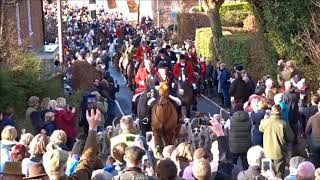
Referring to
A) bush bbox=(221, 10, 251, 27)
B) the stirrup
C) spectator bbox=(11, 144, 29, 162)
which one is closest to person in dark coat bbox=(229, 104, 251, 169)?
the stirrup

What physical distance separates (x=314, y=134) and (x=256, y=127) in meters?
1.08

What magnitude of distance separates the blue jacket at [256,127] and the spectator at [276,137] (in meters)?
0.88

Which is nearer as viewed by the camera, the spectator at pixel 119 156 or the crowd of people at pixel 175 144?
the crowd of people at pixel 175 144

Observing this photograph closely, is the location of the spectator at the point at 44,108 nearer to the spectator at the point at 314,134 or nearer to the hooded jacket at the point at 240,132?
the hooded jacket at the point at 240,132

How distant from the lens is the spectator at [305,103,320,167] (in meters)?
13.2

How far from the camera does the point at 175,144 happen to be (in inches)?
587

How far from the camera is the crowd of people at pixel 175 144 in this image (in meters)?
8.50

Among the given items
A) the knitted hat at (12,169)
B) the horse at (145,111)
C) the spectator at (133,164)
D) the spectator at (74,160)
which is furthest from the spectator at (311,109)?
the spectator at (133,164)

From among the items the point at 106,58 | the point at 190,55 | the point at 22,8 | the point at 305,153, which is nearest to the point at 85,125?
the point at 305,153

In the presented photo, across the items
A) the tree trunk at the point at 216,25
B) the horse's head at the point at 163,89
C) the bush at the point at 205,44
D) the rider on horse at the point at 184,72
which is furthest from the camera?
the bush at the point at 205,44

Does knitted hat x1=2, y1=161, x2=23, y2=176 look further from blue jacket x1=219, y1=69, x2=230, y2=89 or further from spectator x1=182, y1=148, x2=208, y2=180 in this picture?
blue jacket x1=219, y1=69, x2=230, y2=89

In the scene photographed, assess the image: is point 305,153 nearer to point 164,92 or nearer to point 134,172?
point 164,92

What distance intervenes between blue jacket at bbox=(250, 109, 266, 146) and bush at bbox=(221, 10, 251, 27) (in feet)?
82.4

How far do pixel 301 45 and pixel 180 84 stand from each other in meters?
5.37
